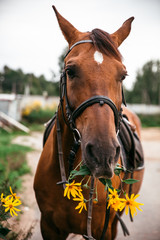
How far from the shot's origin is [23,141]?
9852mm

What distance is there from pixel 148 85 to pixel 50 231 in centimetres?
3894

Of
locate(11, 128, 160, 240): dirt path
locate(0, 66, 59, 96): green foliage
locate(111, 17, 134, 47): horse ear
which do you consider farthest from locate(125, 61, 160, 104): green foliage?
locate(111, 17, 134, 47): horse ear

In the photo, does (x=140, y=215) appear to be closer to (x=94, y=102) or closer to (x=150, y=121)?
(x=94, y=102)

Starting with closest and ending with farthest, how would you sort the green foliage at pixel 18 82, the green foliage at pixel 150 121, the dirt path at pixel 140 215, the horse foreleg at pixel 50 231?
the horse foreleg at pixel 50 231 → the dirt path at pixel 140 215 → the green foliage at pixel 150 121 → the green foliage at pixel 18 82

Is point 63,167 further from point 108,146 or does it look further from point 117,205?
point 108,146

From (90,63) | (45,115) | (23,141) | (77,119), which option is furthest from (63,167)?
(45,115)

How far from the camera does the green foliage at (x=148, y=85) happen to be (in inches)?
1460

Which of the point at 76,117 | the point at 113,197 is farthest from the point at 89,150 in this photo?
the point at 113,197

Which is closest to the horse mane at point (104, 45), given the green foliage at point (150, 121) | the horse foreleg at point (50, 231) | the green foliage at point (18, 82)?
the horse foreleg at point (50, 231)

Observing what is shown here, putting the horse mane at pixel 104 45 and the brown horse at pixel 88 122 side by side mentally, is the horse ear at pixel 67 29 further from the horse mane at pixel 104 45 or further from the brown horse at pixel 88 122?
the horse mane at pixel 104 45

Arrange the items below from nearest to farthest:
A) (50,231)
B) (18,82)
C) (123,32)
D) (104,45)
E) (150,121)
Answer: (104,45), (123,32), (50,231), (150,121), (18,82)

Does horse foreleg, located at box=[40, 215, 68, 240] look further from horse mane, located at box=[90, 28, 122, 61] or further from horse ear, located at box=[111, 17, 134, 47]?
horse ear, located at box=[111, 17, 134, 47]

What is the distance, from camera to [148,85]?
1481 inches

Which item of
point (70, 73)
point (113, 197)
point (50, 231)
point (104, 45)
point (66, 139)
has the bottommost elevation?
point (50, 231)
